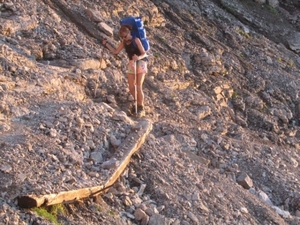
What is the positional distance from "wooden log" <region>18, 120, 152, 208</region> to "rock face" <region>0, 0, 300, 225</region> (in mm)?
55

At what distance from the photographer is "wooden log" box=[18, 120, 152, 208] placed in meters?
5.46

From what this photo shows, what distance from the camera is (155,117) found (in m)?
9.12

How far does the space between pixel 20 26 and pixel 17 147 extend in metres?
3.50

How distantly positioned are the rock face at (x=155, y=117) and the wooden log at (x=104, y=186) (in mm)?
55

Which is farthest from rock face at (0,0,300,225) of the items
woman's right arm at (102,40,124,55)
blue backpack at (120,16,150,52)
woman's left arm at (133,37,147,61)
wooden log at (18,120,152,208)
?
blue backpack at (120,16,150,52)

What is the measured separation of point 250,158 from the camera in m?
8.77

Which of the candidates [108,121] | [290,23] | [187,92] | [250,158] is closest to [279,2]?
[290,23]

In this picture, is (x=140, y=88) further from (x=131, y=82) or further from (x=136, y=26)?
(x=136, y=26)

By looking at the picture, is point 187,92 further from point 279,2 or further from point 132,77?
point 279,2

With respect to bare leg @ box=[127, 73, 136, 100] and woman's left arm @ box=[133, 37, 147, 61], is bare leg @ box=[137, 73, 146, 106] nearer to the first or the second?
bare leg @ box=[127, 73, 136, 100]

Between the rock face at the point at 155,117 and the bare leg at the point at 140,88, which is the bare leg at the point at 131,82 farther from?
the rock face at the point at 155,117

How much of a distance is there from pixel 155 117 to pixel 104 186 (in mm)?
2988

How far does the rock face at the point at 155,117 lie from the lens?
6250mm

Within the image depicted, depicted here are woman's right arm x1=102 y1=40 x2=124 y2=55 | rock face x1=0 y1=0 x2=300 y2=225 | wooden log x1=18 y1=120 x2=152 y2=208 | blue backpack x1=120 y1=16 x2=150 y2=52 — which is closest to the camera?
wooden log x1=18 y1=120 x2=152 y2=208
